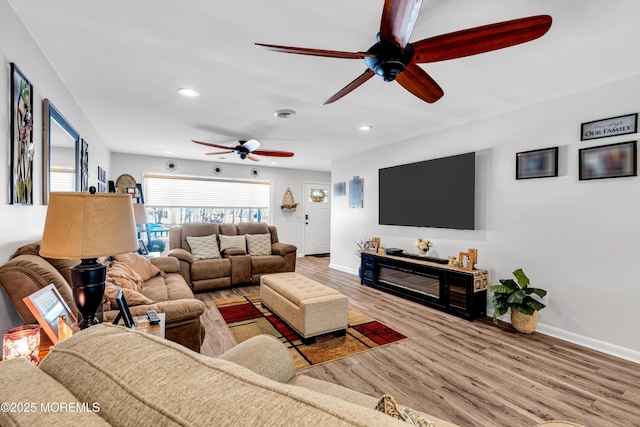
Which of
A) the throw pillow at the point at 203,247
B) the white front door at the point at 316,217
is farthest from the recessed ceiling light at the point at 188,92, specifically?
the white front door at the point at 316,217

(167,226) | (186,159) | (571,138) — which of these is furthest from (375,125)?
(167,226)

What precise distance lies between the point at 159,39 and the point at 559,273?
408 cm

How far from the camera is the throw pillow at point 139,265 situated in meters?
3.27

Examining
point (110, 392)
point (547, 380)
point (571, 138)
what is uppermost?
point (571, 138)

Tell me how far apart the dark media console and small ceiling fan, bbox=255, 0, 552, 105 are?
259 cm

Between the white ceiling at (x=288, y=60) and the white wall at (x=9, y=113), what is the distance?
0.10 m

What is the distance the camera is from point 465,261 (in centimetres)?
360

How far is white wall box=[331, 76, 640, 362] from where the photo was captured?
260 centimetres

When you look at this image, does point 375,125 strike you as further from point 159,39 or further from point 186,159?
point 186,159

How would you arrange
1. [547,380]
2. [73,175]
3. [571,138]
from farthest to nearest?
[571,138] < [73,175] < [547,380]

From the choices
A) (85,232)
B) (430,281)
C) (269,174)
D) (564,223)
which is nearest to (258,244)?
(269,174)

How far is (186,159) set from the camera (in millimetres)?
6551

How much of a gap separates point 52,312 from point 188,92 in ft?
7.29

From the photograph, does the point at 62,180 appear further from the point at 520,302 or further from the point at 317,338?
the point at 520,302
